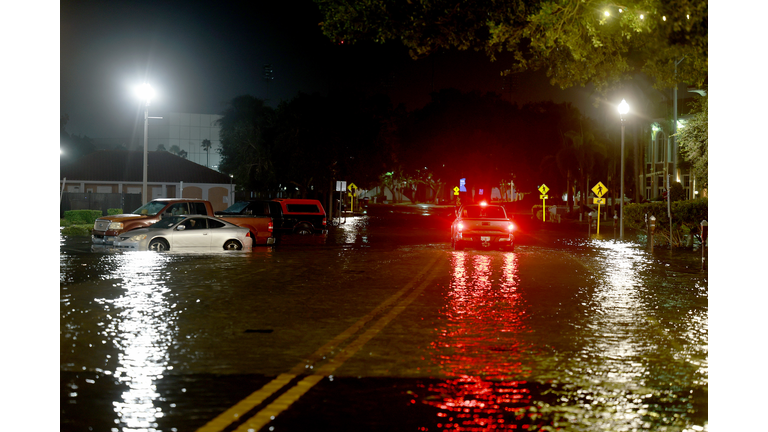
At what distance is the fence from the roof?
42.7 feet

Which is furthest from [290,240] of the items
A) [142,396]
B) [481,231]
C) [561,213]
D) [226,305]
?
[561,213]

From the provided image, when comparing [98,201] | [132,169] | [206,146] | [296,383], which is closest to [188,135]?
[206,146]

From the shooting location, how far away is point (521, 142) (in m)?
80.3

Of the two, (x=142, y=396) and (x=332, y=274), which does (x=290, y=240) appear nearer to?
(x=332, y=274)

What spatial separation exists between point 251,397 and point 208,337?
2964mm

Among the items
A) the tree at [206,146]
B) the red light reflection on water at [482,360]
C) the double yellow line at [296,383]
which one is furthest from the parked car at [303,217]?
the tree at [206,146]

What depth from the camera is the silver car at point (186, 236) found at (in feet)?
72.9

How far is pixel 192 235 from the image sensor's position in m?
22.3

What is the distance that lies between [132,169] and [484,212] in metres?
44.3

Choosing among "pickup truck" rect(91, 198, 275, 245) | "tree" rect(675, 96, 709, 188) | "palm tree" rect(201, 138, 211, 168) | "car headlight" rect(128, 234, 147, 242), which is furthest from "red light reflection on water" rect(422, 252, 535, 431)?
"palm tree" rect(201, 138, 211, 168)

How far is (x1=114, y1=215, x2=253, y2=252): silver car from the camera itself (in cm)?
2223

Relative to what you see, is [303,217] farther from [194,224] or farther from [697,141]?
[697,141]

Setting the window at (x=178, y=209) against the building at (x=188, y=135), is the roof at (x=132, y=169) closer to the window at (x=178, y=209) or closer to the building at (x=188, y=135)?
the window at (x=178, y=209)

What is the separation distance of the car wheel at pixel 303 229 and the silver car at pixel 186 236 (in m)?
10.8
